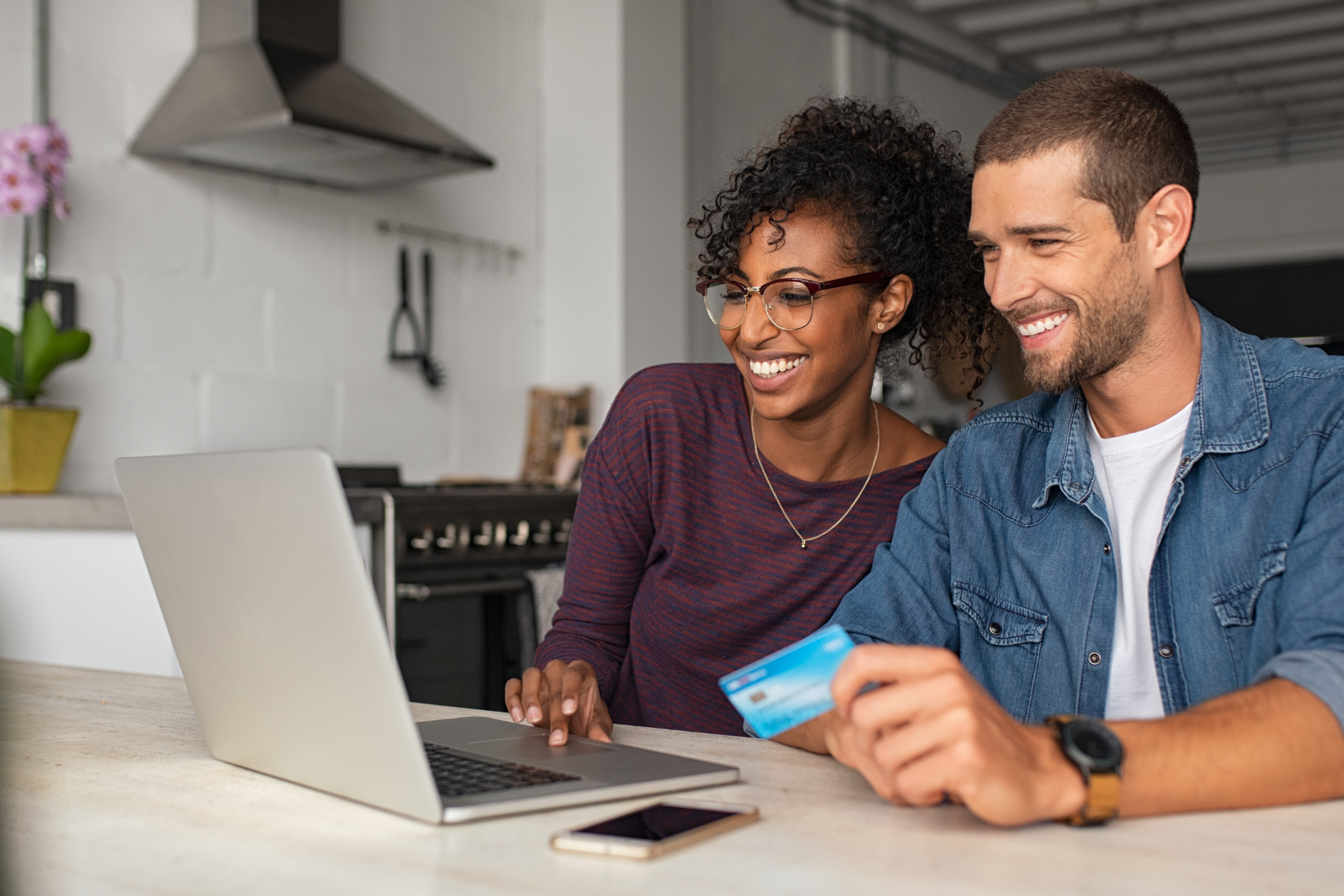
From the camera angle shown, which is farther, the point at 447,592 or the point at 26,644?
the point at 447,592

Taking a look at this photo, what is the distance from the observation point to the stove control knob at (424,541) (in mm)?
2627

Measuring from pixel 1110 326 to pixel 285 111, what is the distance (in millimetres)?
1868

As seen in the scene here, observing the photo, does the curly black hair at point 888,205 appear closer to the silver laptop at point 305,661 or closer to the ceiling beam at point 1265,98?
the silver laptop at point 305,661

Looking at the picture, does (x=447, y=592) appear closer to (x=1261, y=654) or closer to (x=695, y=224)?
(x=695, y=224)

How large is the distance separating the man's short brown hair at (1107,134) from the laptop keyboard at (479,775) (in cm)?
76

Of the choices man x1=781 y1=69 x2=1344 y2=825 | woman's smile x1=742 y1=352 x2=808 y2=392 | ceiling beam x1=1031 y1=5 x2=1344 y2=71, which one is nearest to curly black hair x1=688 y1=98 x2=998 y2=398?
woman's smile x1=742 y1=352 x2=808 y2=392

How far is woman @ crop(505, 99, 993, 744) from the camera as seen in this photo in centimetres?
158

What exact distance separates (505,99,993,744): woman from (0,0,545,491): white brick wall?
1.54 m

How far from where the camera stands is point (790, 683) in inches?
34.5

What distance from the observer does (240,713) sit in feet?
3.26

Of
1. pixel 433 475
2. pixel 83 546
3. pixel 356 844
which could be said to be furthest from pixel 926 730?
pixel 433 475

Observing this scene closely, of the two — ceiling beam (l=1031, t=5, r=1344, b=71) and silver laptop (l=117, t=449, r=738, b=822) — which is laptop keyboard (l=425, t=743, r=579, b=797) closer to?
silver laptop (l=117, t=449, r=738, b=822)

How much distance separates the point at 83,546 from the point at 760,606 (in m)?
1.29

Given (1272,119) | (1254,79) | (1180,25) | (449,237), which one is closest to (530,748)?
(449,237)
